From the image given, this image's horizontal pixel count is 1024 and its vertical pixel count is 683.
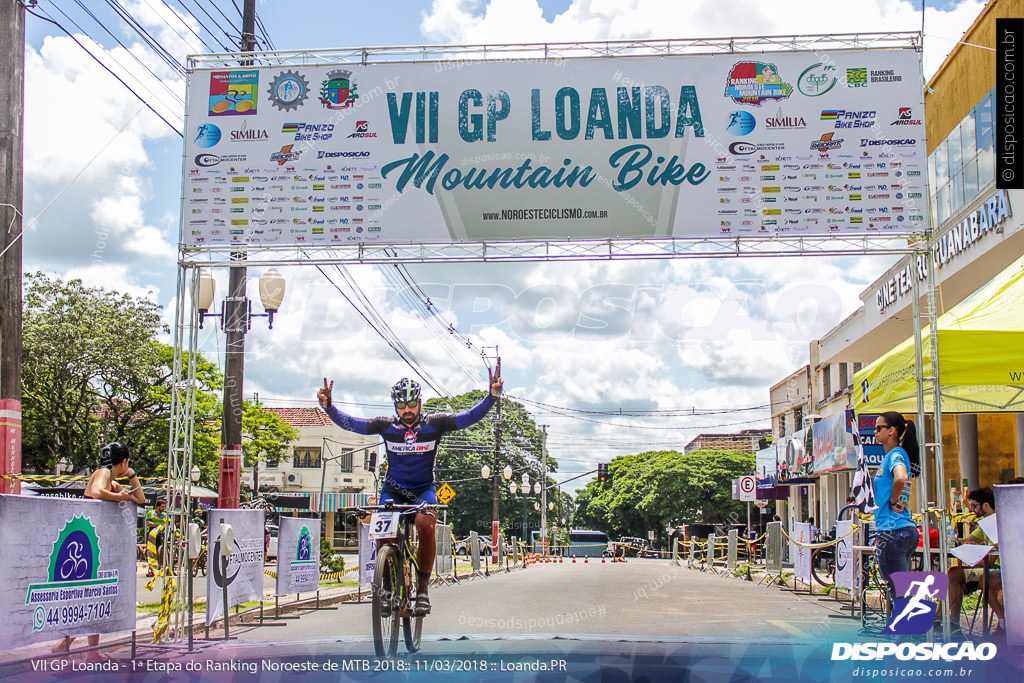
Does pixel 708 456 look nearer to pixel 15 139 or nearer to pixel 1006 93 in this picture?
pixel 1006 93

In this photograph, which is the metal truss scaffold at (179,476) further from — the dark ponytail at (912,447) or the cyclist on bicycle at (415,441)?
the dark ponytail at (912,447)

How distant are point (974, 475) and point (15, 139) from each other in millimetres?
17554

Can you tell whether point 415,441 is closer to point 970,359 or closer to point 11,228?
point 11,228

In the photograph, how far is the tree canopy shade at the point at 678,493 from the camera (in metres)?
54.2

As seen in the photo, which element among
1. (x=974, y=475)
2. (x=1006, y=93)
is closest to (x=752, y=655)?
(x=1006, y=93)

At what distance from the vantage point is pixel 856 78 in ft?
31.0

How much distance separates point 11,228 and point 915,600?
8.62 meters

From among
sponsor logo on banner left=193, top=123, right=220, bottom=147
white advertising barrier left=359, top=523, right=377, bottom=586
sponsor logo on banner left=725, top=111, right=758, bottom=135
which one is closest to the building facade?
sponsor logo on banner left=725, top=111, right=758, bottom=135

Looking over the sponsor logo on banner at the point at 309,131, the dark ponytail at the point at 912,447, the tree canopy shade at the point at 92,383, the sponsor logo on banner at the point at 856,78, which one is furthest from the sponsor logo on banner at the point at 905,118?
the tree canopy shade at the point at 92,383

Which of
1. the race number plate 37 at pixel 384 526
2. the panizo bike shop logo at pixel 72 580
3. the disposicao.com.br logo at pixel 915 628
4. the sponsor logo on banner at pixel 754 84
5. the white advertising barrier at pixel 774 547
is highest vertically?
the sponsor logo on banner at pixel 754 84

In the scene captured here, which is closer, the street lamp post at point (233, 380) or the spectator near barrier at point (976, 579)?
the spectator near barrier at point (976, 579)

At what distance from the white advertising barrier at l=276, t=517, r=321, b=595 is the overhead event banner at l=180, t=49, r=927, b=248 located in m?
3.58

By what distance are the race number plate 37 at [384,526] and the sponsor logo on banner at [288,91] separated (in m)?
4.78

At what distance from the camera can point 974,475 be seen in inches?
732
